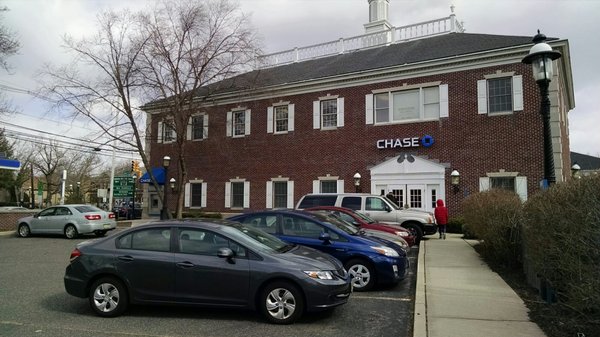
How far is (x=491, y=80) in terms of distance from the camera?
778 inches

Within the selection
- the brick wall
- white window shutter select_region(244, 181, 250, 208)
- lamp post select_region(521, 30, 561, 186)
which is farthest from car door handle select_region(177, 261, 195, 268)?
white window shutter select_region(244, 181, 250, 208)

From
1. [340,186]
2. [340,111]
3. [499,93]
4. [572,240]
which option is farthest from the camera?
[340,111]

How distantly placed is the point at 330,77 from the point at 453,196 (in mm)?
8797

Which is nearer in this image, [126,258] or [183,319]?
[183,319]

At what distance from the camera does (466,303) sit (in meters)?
7.04

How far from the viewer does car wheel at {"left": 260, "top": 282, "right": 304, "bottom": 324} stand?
6082 mm

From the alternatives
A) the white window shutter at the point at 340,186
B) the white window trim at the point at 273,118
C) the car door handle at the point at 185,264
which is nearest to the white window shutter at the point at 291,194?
the white window shutter at the point at 340,186

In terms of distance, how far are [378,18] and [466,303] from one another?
24939 mm

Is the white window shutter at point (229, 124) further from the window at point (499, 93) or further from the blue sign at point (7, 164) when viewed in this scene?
the window at point (499, 93)

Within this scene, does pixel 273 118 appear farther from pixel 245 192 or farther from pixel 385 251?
pixel 385 251

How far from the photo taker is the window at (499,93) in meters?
19.0

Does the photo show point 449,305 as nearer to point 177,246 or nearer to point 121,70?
point 177,246

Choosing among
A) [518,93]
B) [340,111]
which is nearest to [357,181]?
[340,111]

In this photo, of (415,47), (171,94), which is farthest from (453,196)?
(171,94)
